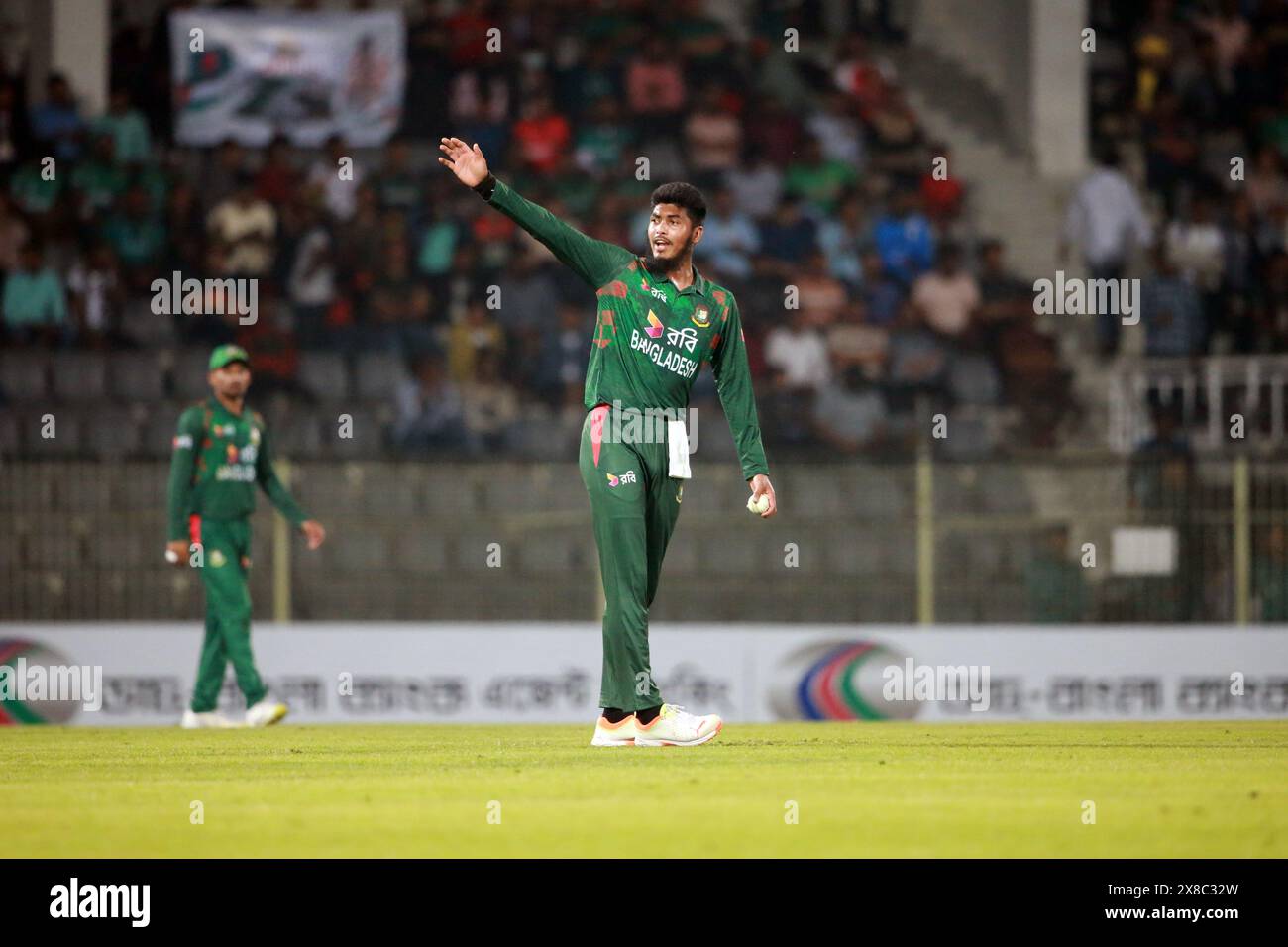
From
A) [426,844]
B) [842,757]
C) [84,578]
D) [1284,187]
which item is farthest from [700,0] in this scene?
[426,844]

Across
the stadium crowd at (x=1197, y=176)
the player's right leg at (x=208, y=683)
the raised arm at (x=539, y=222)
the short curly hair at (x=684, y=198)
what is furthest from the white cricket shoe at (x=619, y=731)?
the stadium crowd at (x=1197, y=176)

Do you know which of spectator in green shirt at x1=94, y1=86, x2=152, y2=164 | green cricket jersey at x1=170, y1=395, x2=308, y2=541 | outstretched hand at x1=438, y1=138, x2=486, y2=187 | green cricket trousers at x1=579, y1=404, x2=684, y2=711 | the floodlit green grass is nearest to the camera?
the floodlit green grass

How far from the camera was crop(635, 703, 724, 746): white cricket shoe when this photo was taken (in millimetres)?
9969

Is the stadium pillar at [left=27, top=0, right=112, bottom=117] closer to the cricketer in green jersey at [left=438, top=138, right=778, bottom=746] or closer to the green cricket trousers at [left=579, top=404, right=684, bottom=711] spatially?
the cricketer in green jersey at [left=438, top=138, right=778, bottom=746]

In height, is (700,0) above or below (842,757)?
above

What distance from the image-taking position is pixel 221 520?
45.5ft

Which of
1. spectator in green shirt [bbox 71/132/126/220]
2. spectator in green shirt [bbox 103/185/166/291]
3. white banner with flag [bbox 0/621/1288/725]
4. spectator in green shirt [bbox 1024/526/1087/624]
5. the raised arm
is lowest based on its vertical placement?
white banner with flag [bbox 0/621/1288/725]

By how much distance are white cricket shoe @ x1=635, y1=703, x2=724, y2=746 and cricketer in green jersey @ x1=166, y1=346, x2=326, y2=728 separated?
4381 millimetres

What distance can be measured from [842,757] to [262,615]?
921cm

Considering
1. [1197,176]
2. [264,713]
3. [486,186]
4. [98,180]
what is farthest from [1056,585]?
[98,180]

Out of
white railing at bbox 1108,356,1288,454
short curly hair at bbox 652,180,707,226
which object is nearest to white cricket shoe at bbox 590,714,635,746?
short curly hair at bbox 652,180,707,226

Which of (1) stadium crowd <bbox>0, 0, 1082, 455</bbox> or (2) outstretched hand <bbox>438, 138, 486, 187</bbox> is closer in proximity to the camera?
(2) outstretched hand <bbox>438, 138, 486, 187</bbox>

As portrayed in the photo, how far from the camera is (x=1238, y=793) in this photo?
8211 mm

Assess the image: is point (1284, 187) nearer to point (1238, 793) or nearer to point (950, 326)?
point (950, 326)
